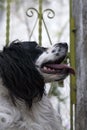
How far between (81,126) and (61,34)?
14.7 feet

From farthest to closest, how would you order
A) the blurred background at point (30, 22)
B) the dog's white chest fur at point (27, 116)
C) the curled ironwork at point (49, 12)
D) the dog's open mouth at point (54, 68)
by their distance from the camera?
the blurred background at point (30, 22) → the curled ironwork at point (49, 12) → the dog's open mouth at point (54, 68) → the dog's white chest fur at point (27, 116)

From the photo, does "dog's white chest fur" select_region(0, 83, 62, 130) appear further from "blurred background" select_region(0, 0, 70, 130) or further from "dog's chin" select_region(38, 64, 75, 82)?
"blurred background" select_region(0, 0, 70, 130)

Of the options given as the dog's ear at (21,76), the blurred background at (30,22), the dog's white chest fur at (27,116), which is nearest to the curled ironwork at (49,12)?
the dog's ear at (21,76)

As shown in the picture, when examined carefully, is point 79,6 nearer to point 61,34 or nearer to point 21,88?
point 21,88

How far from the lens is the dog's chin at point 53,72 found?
5691 millimetres

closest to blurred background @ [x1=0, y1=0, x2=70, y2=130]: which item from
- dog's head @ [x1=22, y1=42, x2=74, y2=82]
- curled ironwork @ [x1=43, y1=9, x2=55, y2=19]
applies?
curled ironwork @ [x1=43, y1=9, x2=55, y2=19]

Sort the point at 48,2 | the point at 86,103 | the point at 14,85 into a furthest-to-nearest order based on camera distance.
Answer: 1. the point at 48,2
2. the point at 86,103
3. the point at 14,85

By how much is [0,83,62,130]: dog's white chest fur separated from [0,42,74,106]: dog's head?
0.23 ft

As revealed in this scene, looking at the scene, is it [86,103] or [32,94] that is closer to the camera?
[32,94]

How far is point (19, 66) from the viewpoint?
5.63 metres

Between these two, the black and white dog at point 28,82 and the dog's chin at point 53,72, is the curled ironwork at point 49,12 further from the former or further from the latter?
the dog's chin at point 53,72

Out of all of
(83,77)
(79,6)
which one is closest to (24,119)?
(83,77)

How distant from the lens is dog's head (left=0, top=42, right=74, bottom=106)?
560 cm

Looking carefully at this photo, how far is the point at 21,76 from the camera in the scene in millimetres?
5613
